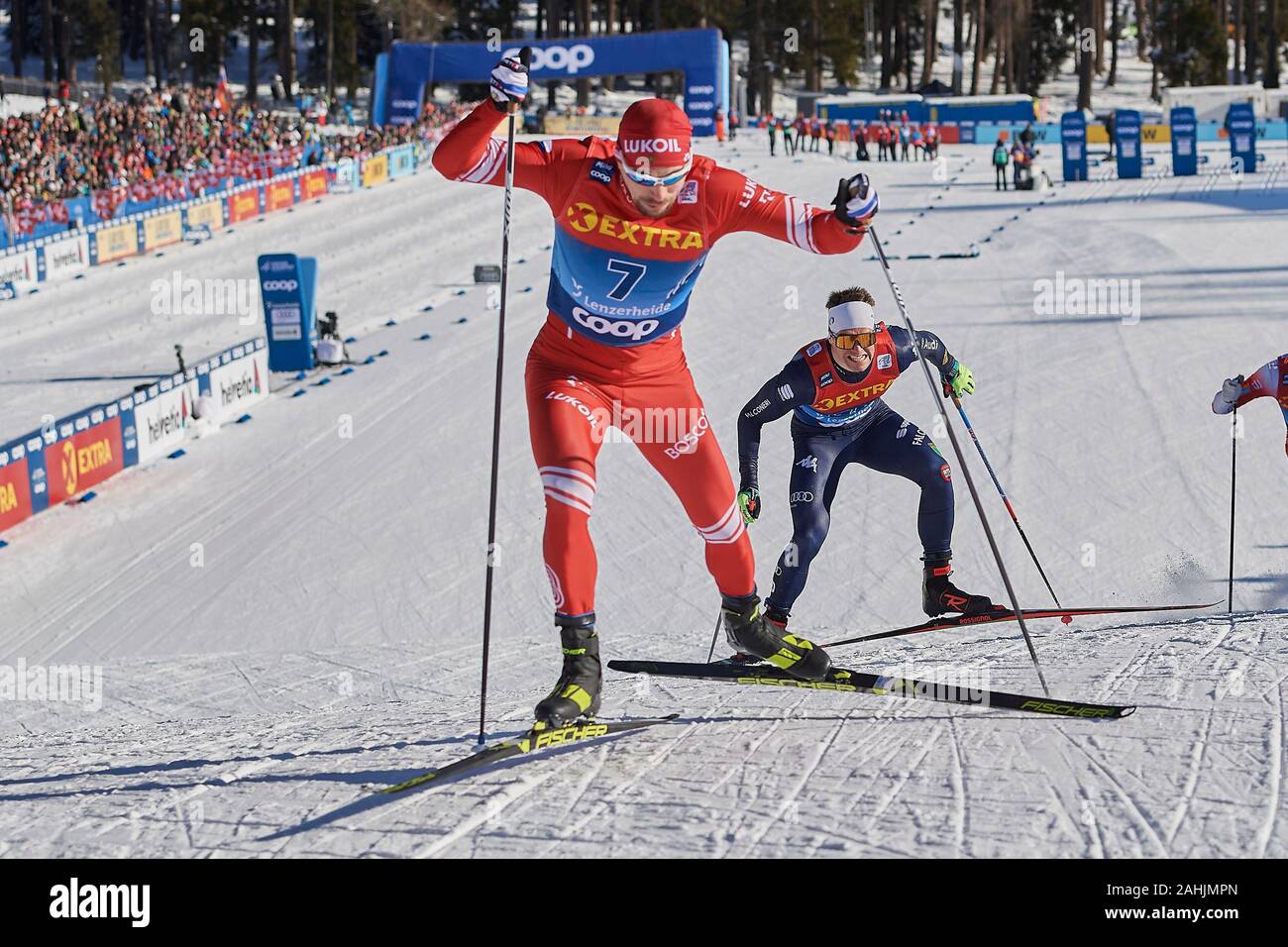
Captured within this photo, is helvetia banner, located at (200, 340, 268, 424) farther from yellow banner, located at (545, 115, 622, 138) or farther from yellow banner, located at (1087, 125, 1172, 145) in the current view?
yellow banner, located at (1087, 125, 1172, 145)

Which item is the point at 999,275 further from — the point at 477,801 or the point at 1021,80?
the point at 1021,80

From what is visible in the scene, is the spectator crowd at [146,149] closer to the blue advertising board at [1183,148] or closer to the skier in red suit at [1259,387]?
the blue advertising board at [1183,148]

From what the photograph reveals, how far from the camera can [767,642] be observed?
598 centimetres

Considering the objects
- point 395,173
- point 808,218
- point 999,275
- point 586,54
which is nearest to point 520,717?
point 808,218

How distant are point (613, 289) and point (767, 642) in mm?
1559

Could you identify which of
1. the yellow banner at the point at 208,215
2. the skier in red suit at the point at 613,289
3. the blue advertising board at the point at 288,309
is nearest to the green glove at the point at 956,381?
the skier in red suit at the point at 613,289

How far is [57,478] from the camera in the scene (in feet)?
45.8

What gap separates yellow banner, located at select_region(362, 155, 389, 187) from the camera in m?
36.2

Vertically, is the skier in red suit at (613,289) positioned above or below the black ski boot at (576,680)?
above

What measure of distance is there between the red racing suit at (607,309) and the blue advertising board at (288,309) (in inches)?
563

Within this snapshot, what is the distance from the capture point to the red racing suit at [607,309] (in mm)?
5383

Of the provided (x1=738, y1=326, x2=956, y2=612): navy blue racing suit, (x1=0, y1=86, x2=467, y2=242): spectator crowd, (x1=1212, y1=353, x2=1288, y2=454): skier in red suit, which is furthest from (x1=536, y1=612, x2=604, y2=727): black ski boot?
(x1=0, y1=86, x2=467, y2=242): spectator crowd

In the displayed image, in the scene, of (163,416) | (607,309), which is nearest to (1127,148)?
(163,416)

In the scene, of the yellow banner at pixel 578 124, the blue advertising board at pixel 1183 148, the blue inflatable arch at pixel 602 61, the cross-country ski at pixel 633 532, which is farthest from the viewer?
the yellow banner at pixel 578 124
